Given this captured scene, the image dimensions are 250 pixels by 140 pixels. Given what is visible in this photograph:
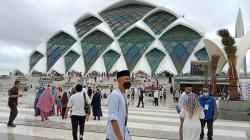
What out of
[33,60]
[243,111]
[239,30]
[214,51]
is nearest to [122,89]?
[243,111]

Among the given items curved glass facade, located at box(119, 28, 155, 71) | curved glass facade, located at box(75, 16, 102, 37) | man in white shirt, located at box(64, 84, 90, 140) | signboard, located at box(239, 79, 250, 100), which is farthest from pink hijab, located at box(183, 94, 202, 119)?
curved glass facade, located at box(75, 16, 102, 37)

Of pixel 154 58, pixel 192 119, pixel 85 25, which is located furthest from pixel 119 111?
pixel 85 25

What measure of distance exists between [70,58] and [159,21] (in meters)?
16.9

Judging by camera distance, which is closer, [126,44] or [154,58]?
[154,58]

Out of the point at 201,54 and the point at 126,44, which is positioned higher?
the point at 126,44

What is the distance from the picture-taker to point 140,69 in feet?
190

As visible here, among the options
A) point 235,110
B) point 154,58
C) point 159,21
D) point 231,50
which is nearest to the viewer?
point 235,110

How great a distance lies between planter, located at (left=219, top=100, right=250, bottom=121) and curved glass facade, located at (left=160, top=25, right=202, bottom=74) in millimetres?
43244

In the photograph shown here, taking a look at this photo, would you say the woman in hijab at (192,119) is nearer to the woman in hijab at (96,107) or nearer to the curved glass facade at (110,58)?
the woman in hijab at (96,107)

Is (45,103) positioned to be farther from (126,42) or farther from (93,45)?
(93,45)

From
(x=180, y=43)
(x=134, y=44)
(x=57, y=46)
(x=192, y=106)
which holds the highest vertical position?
(x=57, y=46)

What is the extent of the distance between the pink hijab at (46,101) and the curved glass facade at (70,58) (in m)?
51.9

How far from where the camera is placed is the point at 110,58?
203 ft

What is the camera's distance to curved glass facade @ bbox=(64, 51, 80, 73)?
64.2m
